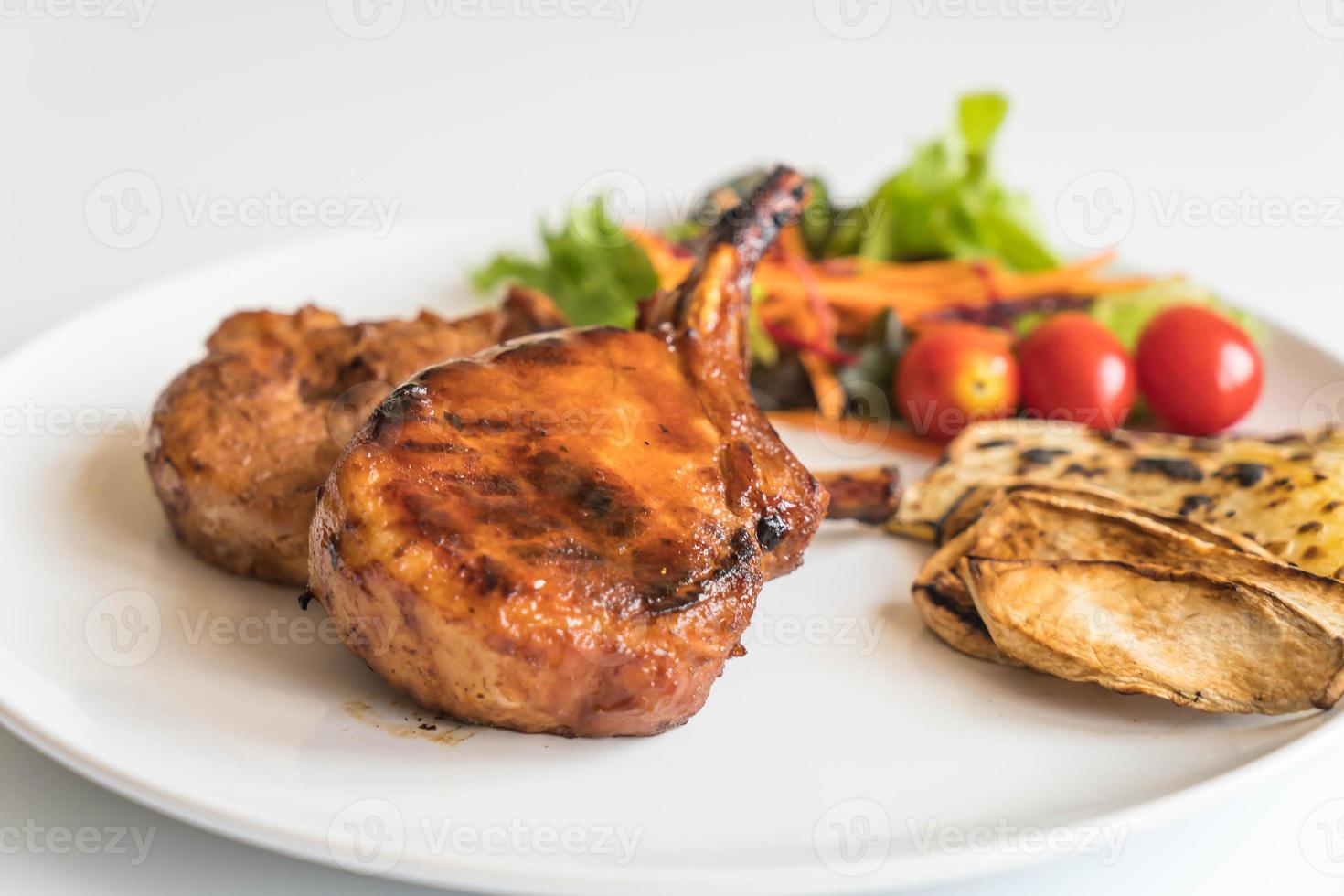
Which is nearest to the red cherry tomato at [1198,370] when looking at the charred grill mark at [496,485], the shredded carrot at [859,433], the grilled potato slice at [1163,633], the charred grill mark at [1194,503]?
the shredded carrot at [859,433]

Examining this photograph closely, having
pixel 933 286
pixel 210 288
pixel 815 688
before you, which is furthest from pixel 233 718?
pixel 933 286

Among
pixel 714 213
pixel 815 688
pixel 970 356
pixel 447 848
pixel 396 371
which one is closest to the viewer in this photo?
pixel 447 848

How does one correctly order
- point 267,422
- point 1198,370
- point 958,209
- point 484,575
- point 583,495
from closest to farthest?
point 484,575 → point 583,495 → point 267,422 → point 1198,370 → point 958,209

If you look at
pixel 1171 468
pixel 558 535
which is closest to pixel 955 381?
pixel 1171 468

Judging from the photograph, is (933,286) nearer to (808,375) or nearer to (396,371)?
(808,375)

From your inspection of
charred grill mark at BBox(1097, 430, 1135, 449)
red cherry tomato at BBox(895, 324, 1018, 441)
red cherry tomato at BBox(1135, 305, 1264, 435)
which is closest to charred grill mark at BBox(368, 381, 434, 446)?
charred grill mark at BBox(1097, 430, 1135, 449)

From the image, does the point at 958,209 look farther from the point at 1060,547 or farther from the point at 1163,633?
the point at 1163,633

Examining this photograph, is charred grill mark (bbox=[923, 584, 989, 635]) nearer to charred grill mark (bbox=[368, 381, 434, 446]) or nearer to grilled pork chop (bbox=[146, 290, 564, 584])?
charred grill mark (bbox=[368, 381, 434, 446])

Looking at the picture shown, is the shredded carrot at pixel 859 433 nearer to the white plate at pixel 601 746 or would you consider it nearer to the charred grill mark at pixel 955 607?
the white plate at pixel 601 746
